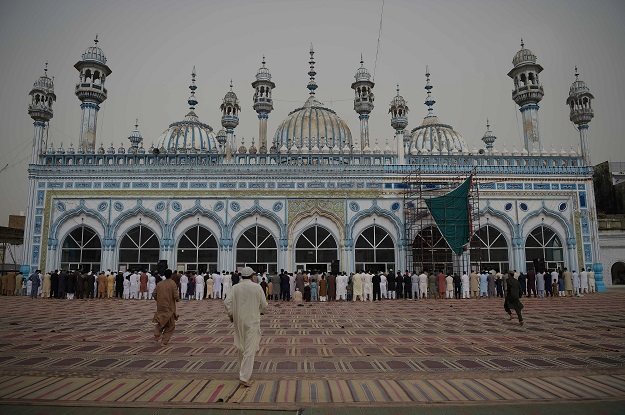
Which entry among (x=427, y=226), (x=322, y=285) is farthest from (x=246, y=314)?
(x=427, y=226)

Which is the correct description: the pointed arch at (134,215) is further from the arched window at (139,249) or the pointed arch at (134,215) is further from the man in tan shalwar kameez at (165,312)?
the man in tan shalwar kameez at (165,312)

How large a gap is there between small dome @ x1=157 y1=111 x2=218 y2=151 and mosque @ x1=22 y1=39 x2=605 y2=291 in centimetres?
707

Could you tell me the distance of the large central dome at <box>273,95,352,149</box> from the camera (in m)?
25.9

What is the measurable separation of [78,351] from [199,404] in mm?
3293

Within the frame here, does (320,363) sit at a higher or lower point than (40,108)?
lower

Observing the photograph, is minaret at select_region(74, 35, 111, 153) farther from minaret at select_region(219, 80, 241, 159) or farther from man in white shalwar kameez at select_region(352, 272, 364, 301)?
man in white shalwar kameez at select_region(352, 272, 364, 301)

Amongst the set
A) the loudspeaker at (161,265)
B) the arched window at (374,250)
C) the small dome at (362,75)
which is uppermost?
the small dome at (362,75)

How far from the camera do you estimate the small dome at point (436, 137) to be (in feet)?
93.1

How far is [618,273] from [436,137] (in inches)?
515

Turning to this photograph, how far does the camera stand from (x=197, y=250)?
20.0m

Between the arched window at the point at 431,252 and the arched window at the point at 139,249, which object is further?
the arched window at the point at 139,249

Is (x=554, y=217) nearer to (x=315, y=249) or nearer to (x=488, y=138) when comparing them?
(x=315, y=249)

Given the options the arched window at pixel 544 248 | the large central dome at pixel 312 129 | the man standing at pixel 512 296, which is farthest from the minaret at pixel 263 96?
the man standing at pixel 512 296

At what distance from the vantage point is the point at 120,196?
20.2m
